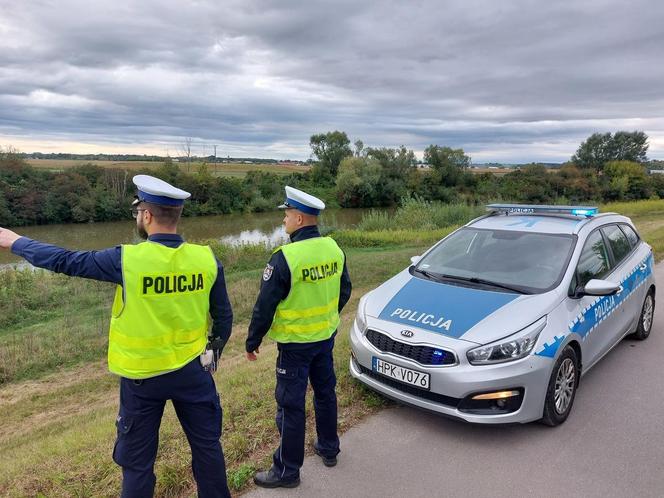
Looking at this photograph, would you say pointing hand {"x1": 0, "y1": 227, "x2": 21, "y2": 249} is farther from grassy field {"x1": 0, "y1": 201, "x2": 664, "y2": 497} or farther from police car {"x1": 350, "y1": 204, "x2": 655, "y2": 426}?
police car {"x1": 350, "y1": 204, "x2": 655, "y2": 426}

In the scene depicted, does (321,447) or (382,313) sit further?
(382,313)

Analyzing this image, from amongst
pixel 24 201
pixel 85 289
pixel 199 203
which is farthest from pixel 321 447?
pixel 199 203

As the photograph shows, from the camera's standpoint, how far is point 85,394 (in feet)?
21.6

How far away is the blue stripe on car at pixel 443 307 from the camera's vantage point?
3645 mm

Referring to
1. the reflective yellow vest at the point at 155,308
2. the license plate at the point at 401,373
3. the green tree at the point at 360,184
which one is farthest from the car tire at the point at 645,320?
the green tree at the point at 360,184

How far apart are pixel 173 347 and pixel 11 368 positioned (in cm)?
667

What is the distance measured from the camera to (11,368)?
7.40m

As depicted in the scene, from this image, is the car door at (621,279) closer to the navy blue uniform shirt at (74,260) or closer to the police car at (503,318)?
the police car at (503,318)

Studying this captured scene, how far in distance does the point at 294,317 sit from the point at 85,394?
5.09m

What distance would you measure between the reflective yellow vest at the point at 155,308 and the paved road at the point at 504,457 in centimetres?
116

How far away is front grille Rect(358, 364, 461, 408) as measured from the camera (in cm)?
350

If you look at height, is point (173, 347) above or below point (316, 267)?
below

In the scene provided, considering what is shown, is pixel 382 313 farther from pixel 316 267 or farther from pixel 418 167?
pixel 418 167

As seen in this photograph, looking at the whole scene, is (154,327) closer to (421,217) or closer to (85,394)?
(85,394)
